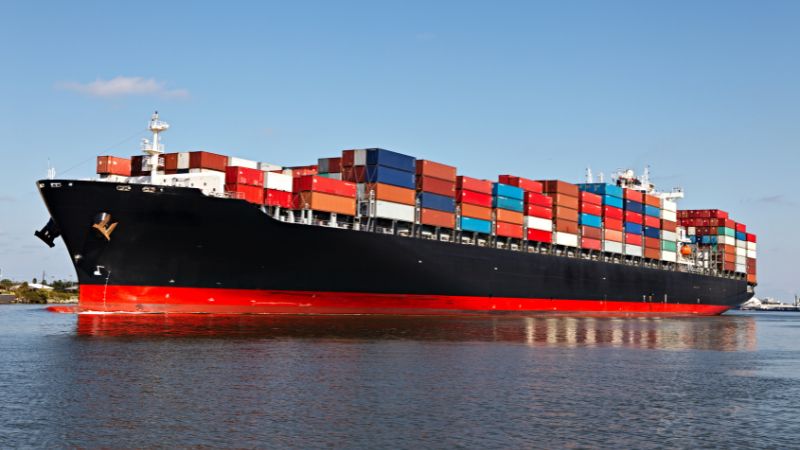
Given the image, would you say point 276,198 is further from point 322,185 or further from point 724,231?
point 724,231

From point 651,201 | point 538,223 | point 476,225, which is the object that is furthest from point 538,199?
point 651,201

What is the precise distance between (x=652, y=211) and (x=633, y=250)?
741cm

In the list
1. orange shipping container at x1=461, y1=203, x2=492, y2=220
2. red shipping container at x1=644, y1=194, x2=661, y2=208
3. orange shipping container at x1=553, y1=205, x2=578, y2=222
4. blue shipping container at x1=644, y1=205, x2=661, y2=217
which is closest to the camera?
orange shipping container at x1=461, y1=203, x2=492, y2=220

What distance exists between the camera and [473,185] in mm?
66812

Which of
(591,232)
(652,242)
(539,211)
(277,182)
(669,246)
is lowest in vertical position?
(669,246)

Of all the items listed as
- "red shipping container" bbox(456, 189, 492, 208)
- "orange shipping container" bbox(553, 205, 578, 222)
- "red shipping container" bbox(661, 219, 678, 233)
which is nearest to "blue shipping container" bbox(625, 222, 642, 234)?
"red shipping container" bbox(661, 219, 678, 233)

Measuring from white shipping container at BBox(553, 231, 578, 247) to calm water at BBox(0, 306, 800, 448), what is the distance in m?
38.9

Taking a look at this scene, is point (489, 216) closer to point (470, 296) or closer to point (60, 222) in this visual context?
point (470, 296)

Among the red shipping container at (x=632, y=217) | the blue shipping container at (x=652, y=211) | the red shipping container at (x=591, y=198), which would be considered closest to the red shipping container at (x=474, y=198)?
the red shipping container at (x=591, y=198)

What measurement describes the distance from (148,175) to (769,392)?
42251 mm

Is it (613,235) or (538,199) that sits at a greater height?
(538,199)

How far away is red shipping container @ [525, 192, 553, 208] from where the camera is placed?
73.8 meters

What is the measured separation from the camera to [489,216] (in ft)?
225

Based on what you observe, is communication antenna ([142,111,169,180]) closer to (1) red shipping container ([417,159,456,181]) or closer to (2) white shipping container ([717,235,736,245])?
(1) red shipping container ([417,159,456,181])
